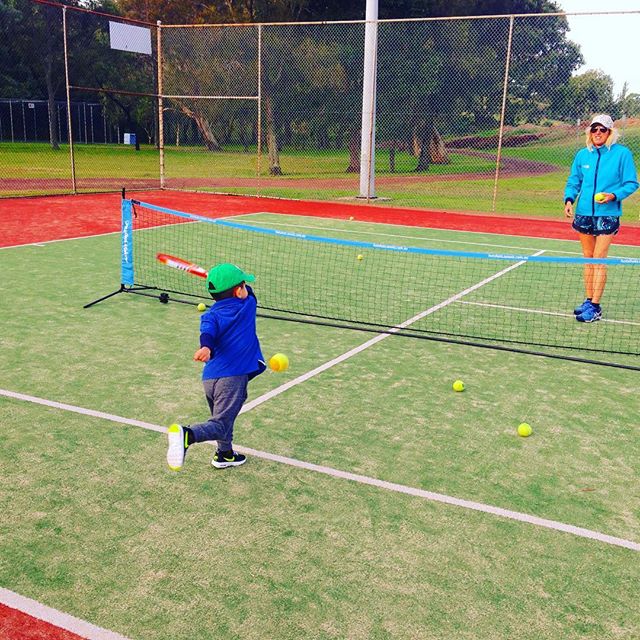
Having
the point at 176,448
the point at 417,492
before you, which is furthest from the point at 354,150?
the point at 176,448

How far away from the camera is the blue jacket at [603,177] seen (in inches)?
339

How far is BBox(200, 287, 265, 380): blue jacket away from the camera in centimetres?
472

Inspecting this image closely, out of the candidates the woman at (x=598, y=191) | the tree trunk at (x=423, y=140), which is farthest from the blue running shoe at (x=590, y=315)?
the tree trunk at (x=423, y=140)

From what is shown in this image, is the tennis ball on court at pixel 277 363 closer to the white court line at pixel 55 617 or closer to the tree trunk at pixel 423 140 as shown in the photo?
the white court line at pixel 55 617

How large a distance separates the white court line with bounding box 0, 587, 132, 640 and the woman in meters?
7.39

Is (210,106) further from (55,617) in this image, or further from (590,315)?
(55,617)

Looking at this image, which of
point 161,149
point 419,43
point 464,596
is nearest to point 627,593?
point 464,596

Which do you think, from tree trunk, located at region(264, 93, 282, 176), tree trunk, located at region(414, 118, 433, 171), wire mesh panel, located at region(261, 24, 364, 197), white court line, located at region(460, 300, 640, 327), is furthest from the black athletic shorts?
tree trunk, located at region(414, 118, 433, 171)

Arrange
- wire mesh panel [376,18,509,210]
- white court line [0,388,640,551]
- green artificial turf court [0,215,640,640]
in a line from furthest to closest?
1. wire mesh panel [376,18,509,210]
2. white court line [0,388,640,551]
3. green artificial turf court [0,215,640,640]

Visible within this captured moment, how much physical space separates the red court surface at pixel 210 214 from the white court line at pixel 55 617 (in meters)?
11.1

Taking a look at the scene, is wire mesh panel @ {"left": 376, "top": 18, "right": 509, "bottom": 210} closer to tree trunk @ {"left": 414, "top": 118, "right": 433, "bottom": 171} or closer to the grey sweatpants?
tree trunk @ {"left": 414, "top": 118, "right": 433, "bottom": 171}

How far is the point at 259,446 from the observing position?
5.30 metres

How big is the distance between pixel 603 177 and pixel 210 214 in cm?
1183

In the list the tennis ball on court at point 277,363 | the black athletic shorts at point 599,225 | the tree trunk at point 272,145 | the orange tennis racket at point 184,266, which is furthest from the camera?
the tree trunk at point 272,145
